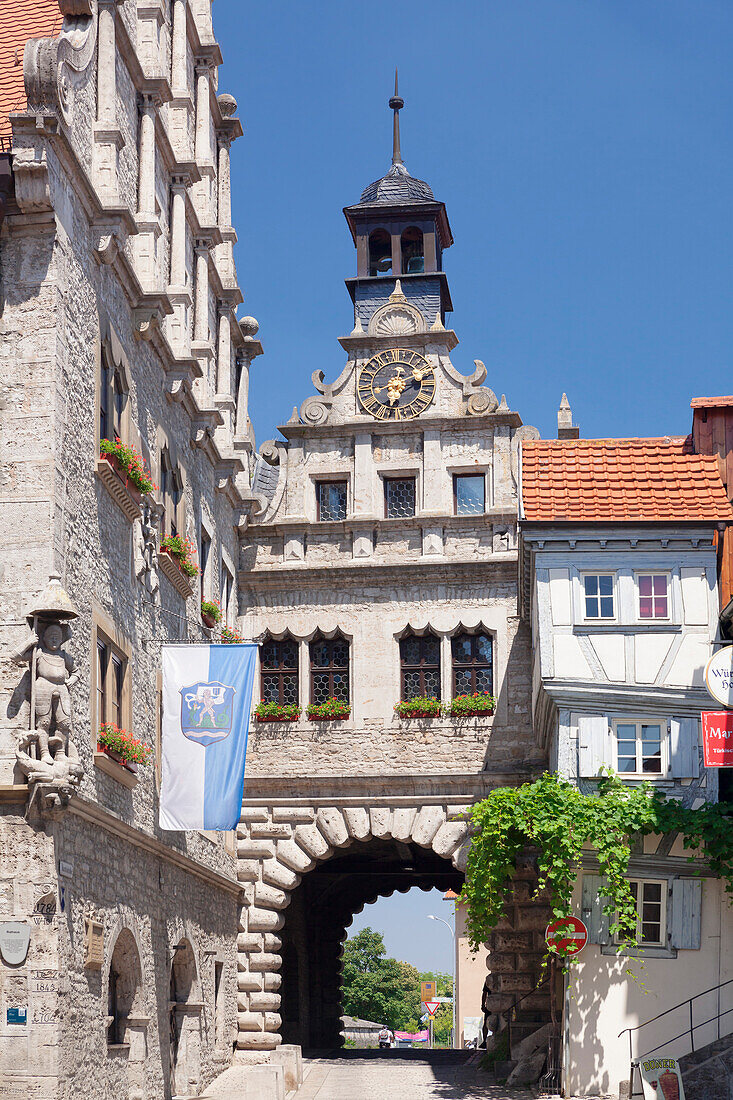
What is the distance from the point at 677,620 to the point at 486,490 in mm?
6418

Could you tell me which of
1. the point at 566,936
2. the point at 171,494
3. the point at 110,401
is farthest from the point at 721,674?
the point at 110,401

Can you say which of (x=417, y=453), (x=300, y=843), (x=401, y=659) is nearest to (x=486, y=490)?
(x=417, y=453)

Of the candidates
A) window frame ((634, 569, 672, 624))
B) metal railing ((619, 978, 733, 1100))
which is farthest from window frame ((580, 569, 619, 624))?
metal railing ((619, 978, 733, 1100))

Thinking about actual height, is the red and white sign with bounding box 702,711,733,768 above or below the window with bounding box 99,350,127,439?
below

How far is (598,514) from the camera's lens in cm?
2462

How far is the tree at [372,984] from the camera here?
66312 millimetres

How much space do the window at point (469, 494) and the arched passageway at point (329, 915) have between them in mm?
7530

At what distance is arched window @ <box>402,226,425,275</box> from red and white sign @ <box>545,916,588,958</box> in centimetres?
1644

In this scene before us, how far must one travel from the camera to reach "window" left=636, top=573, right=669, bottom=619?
78.8 ft

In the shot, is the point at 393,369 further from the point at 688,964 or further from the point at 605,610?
the point at 688,964

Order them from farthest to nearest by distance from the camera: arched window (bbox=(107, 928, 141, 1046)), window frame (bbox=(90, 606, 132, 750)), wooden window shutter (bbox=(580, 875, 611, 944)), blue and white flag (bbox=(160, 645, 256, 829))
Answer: wooden window shutter (bbox=(580, 875, 611, 944)) → blue and white flag (bbox=(160, 645, 256, 829)) → arched window (bbox=(107, 928, 141, 1046)) → window frame (bbox=(90, 606, 132, 750))

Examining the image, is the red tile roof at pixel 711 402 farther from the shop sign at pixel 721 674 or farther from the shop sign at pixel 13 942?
the shop sign at pixel 13 942

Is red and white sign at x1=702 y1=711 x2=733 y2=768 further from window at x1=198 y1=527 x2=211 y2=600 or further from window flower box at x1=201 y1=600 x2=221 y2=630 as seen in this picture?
window at x1=198 y1=527 x2=211 y2=600

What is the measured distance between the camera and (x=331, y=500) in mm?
30141
